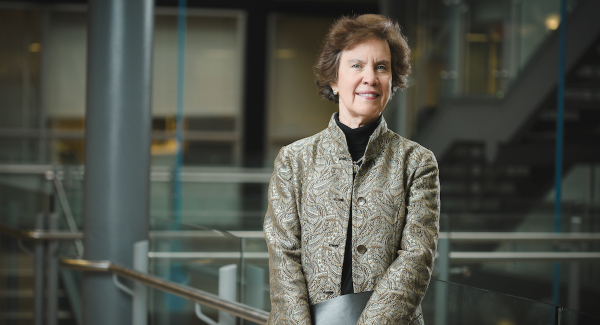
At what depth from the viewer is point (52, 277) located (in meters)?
3.68

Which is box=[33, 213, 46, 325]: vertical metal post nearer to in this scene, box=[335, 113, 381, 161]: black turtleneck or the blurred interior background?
the blurred interior background

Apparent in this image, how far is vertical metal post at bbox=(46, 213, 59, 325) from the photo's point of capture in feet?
11.8

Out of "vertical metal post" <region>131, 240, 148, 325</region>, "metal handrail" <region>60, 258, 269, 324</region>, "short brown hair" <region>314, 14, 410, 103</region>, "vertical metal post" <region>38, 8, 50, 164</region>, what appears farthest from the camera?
"vertical metal post" <region>38, 8, 50, 164</region>

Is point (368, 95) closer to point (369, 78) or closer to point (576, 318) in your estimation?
point (369, 78)

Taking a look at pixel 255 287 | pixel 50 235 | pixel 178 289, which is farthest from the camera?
pixel 50 235

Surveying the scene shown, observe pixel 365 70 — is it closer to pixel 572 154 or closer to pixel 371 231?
pixel 371 231

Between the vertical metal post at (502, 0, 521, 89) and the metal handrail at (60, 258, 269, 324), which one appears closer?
the metal handrail at (60, 258, 269, 324)

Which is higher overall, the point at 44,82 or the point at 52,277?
the point at 44,82

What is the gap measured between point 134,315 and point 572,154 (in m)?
4.48

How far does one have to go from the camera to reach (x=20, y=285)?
189 inches

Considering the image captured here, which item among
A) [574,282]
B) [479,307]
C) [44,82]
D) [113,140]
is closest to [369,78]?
[479,307]

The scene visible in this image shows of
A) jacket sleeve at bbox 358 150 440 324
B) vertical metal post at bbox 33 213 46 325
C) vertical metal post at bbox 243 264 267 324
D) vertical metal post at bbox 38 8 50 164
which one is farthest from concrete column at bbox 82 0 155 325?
vertical metal post at bbox 38 8 50 164

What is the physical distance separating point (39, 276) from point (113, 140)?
4.87ft

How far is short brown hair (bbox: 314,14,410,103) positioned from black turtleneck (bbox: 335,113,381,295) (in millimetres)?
105
